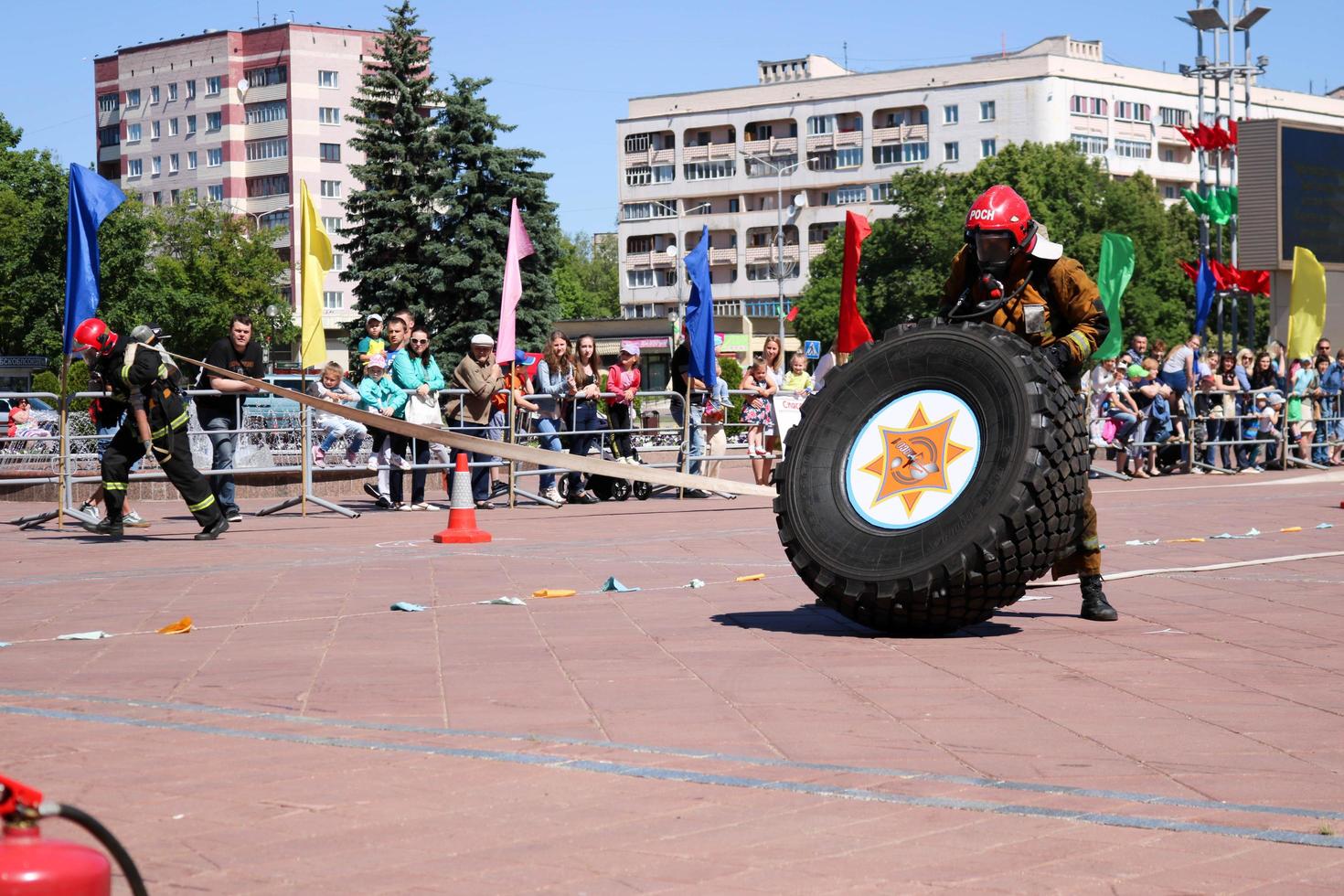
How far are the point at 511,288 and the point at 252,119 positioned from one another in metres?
104

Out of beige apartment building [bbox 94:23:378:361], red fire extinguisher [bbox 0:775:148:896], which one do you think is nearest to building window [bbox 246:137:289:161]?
beige apartment building [bbox 94:23:378:361]

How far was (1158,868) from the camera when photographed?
3758 millimetres

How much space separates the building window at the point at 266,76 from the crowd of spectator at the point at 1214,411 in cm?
9573

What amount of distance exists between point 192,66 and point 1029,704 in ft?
399

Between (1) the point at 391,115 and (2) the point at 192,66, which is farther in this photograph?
(2) the point at 192,66

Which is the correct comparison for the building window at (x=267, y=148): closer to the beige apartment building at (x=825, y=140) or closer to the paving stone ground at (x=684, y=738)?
the beige apartment building at (x=825, y=140)

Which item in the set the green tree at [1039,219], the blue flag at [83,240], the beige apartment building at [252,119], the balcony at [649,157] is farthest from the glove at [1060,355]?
the balcony at [649,157]

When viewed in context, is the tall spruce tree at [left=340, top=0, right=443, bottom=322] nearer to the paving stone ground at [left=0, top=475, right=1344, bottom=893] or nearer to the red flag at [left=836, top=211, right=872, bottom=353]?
the red flag at [left=836, top=211, right=872, bottom=353]

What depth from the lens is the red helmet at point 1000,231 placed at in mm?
7664

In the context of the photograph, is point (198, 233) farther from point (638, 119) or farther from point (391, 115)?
point (638, 119)

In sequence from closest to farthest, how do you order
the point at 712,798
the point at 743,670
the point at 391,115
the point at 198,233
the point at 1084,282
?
the point at 712,798
the point at 743,670
the point at 1084,282
the point at 391,115
the point at 198,233

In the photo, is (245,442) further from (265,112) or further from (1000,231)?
(265,112)

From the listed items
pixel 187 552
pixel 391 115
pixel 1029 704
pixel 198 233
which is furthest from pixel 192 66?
pixel 1029 704

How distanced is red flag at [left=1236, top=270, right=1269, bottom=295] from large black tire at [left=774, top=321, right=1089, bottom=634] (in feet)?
107
